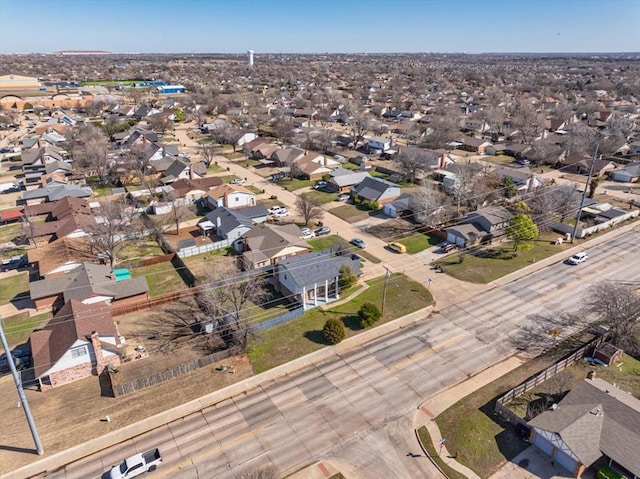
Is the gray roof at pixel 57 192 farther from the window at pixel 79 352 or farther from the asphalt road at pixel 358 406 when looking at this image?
the asphalt road at pixel 358 406

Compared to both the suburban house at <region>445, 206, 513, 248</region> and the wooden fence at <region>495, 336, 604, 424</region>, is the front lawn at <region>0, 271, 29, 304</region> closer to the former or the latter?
the wooden fence at <region>495, 336, 604, 424</region>

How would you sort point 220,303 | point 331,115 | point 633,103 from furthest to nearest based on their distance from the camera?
point 633,103 < point 331,115 < point 220,303

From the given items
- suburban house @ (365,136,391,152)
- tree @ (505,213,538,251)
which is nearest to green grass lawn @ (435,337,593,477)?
tree @ (505,213,538,251)

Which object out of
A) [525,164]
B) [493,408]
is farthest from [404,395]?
[525,164]

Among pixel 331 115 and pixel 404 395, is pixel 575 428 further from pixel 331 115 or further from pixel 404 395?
pixel 331 115

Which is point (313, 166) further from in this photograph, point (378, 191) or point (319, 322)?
point (319, 322)

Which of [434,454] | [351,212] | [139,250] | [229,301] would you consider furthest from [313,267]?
[139,250]

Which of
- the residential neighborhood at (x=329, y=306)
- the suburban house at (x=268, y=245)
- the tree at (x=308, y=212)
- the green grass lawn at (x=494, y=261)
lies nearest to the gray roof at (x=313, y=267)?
the residential neighborhood at (x=329, y=306)
